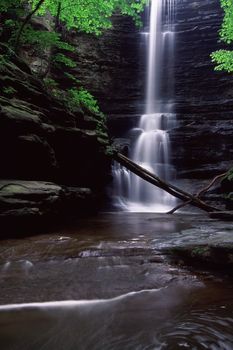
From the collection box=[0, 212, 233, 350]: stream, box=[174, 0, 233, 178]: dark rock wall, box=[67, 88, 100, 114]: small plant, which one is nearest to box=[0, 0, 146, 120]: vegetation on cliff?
box=[67, 88, 100, 114]: small plant

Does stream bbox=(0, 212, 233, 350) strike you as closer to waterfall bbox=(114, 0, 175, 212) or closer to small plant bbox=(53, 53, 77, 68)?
small plant bbox=(53, 53, 77, 68)

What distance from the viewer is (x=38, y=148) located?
25.2 ft

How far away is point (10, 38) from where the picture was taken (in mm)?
10484

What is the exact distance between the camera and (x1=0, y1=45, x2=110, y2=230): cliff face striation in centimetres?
668

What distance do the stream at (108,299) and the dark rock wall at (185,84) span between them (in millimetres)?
12381

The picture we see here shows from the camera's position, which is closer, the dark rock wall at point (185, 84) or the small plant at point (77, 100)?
the small plant at point (77, 100)

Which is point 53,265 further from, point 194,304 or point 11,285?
point 194,304

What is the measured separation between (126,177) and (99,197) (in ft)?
6.80

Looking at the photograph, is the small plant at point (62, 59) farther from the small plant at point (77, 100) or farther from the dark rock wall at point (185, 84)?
the dark rock wall at point (185, 84)

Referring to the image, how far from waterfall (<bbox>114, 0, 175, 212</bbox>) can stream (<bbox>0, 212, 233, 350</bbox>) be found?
319 inches

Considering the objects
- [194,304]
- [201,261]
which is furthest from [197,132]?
[194,304]

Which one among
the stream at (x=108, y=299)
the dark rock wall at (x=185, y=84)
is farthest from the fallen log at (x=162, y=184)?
the dark rock wall at (x=185, y=84)

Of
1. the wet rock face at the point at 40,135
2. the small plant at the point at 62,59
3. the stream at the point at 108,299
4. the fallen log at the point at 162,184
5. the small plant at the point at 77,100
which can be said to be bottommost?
the stream at the point at 108,299

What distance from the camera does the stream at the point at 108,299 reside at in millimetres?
2396
